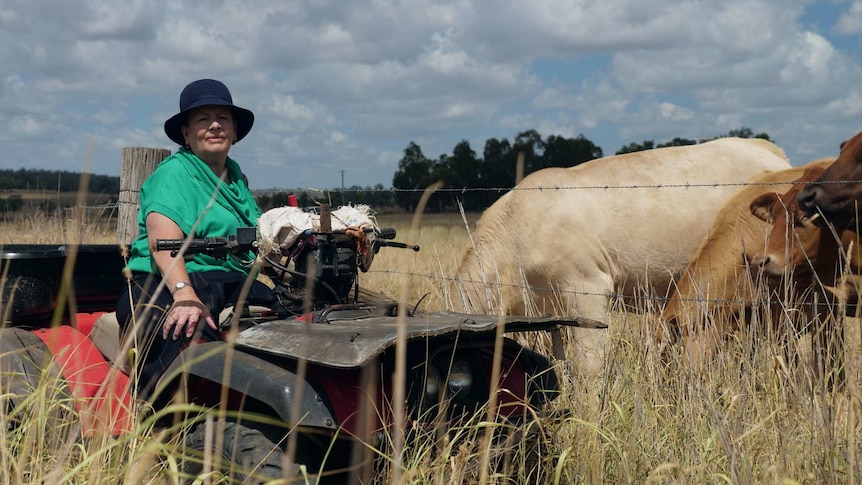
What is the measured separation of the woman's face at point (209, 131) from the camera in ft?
13.3

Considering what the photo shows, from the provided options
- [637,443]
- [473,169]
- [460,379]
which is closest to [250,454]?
[460,379]

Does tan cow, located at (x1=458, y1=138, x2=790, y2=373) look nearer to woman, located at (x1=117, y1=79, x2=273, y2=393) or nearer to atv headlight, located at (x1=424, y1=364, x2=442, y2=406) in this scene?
A: woman, located at (x1=117, y1=79, x2=273, y2=393)

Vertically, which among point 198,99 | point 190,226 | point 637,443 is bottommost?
point 637,443

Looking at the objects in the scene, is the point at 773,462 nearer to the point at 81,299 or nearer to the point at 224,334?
the point at 224,334

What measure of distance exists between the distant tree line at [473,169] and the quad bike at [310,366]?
0.52 metres

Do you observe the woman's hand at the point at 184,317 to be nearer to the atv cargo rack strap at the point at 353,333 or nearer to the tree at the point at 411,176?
the atv cargo rack strap at the point at 353,333

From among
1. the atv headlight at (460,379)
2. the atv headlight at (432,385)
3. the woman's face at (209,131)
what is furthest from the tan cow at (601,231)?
the atv headlight at (432,385)

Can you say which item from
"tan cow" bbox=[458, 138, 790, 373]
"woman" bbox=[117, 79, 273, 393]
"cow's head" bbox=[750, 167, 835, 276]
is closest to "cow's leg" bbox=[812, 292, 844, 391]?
"cow's head" bbox=[750, 167, 835, 276]

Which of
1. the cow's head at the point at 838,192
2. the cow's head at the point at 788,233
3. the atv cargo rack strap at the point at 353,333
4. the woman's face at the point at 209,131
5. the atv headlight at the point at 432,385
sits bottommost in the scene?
the atv headlight at the point at 432,385

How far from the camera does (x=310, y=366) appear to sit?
291 centimetres

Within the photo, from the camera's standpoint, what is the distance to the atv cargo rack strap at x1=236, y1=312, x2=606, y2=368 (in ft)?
8.85

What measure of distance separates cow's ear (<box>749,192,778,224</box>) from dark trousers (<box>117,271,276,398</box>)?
12.0ft

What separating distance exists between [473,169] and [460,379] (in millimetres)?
7605

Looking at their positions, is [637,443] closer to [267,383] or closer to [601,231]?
[267,383]
